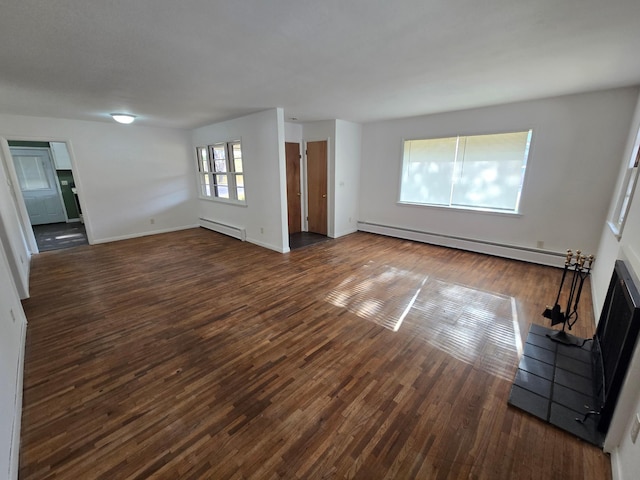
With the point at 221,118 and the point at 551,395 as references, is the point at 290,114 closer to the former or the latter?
the point at 221,118

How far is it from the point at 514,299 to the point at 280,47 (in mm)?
3598

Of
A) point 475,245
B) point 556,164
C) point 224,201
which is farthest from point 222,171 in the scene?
point 556,164

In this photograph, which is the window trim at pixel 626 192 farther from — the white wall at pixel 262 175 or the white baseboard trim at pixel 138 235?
the white baseboard trim at pixel 138 235

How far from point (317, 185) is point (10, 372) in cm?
514

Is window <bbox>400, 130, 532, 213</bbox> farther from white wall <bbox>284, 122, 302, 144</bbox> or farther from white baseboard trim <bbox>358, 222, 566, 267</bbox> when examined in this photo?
white wall <bbox>284, 122, 302, 144</bbox>

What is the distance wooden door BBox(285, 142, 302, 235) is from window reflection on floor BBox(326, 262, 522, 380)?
2.83 metres

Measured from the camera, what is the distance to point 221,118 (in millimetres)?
5188

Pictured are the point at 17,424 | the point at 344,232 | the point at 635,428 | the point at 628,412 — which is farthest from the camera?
the point at 344,232

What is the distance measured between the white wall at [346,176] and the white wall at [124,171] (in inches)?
156

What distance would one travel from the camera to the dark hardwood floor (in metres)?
1.43

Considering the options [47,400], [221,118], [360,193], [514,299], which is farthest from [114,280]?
[514,299]

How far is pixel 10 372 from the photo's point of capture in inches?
69.0

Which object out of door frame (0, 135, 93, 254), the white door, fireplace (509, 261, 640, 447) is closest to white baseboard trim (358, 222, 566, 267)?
fireplace (509, 261, 640, 447)

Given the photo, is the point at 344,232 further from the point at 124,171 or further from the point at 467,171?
the point at 124,171
